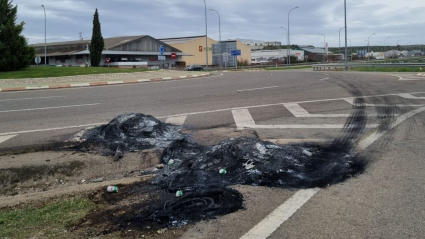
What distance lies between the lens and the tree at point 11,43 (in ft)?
96.1

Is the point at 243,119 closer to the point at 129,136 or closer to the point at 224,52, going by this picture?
the point at 129,136

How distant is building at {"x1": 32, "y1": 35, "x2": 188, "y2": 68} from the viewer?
61353 mm

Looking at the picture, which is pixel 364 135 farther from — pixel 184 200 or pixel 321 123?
pixel 184 200

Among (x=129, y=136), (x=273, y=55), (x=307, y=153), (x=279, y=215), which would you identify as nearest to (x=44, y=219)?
(x=279, y=215)

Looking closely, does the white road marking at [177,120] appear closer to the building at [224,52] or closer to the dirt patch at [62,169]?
the dirt patch at [62,169]

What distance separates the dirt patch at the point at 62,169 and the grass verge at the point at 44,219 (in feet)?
3.19

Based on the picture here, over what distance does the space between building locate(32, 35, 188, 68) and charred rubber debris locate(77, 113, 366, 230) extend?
2106 inches

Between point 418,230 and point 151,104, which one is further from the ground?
point 151,104

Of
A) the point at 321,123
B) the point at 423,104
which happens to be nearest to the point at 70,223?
the point at 321,123

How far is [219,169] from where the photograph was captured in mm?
5473

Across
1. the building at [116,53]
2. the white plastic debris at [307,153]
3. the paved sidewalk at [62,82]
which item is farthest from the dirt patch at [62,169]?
the building at [116,53]

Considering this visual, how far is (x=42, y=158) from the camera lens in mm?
6309

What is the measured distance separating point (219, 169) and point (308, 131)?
304cm

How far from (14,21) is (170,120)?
26945 mm
